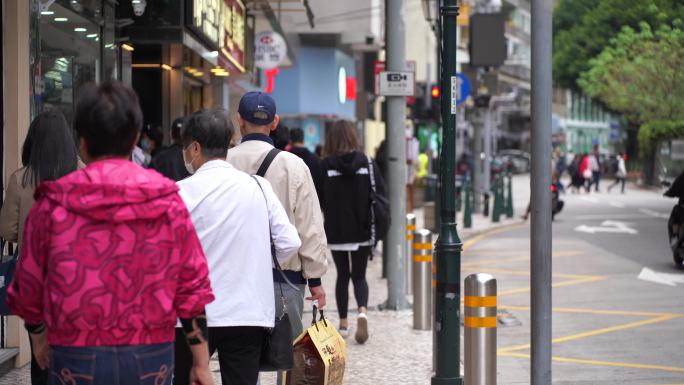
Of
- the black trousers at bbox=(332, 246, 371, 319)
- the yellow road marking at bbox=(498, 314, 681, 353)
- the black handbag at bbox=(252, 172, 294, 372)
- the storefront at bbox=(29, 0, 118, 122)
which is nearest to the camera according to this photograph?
the black handbag at bbox=(252, 172, 294, 372)

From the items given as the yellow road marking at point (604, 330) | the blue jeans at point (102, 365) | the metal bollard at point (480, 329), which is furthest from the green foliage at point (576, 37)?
the blue jeans at point (102, 365)

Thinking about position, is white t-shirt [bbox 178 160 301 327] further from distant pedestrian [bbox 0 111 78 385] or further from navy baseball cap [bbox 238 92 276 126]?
navy baseball cap [bbox 238 92 276 126]

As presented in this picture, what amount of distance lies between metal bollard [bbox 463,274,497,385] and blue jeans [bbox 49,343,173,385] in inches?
146

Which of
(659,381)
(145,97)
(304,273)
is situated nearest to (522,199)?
(145,97)

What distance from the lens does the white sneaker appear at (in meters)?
10.4

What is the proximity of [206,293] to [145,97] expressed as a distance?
12.5 m

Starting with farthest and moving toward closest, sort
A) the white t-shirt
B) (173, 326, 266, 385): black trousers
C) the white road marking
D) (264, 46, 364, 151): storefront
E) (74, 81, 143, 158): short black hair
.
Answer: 1. (264, 46, 364, 151): storefront
2. the white road marking
3. (173, 326, 266, 385): black trousers
4. the white t-shirt
5. (74, 81, 143, 158): short black hair

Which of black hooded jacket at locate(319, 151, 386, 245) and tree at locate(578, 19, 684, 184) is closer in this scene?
black hooded jacket at locate(319, 151, 386, 245)

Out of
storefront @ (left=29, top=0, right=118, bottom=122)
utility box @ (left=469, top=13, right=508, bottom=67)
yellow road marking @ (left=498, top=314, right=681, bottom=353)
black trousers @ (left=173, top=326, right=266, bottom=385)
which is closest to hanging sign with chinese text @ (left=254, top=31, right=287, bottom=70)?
utility box @ (left=469, top=13, right=508, bottom=67)

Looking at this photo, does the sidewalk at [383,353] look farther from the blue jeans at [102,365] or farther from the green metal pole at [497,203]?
the green metal pole at [497,203]

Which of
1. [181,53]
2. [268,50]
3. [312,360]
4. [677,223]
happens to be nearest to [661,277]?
[677,223]

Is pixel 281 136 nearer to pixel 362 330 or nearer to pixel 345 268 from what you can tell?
pixel 345 268

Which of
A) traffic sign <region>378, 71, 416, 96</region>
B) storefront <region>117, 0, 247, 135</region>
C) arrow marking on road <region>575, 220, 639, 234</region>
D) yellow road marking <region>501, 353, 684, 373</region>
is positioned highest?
storefront <region>117, 0, 247, 135</region>

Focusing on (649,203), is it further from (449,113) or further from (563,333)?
(449,113)
